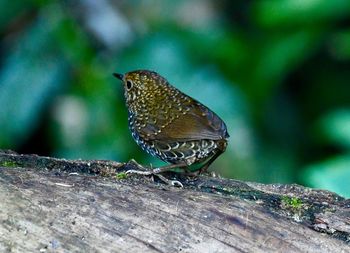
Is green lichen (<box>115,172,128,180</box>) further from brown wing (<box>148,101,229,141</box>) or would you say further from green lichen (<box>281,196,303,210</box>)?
green lichen (<box>281,196,303,210</box>)

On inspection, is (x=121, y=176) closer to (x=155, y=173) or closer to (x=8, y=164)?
(x=155, y=173)

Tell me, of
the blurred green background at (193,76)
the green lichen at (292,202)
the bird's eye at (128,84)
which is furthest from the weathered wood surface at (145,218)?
the blurred green background at (193,76)

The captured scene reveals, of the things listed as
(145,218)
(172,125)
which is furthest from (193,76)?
(145,218)

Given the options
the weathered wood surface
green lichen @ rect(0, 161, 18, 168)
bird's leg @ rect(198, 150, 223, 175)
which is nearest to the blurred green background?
bird's leg @ rect(198, 150, 223, 175)

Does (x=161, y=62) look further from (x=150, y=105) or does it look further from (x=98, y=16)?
(x=150, y=105)

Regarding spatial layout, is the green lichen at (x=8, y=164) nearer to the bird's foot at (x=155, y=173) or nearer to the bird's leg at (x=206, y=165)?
the bird's foot at (x=155, y=173)
